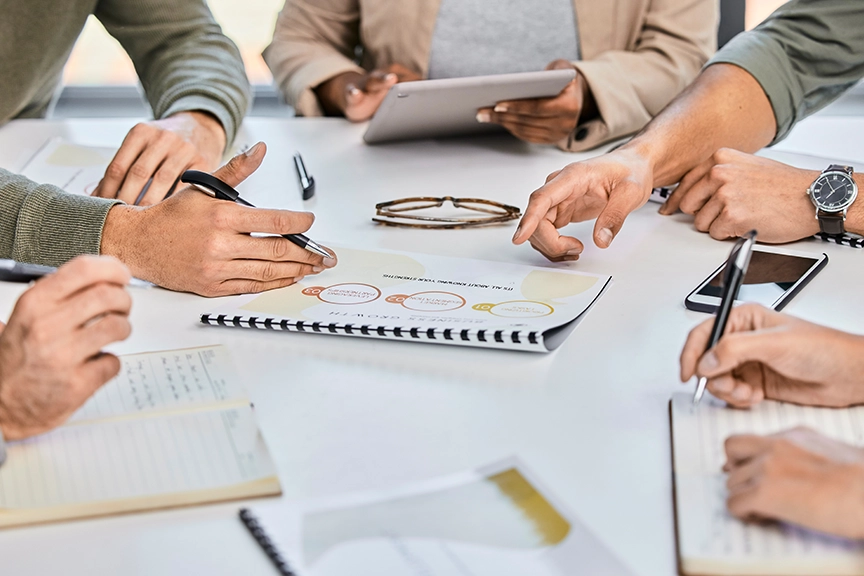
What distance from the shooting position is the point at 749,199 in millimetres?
1050

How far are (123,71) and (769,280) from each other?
11.9 feet

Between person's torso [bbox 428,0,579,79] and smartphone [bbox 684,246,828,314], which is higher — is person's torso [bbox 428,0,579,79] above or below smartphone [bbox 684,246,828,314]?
below

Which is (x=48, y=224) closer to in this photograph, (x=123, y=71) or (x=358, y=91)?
(x=358, y=91)

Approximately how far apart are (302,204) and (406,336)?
462 mm

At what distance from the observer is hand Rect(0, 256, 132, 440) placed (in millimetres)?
625

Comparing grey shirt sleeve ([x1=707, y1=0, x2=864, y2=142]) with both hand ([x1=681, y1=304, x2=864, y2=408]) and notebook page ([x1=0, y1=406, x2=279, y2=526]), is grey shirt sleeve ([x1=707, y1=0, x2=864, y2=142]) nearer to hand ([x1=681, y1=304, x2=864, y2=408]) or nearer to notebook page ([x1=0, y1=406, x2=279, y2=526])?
hand ([x1=681, y1=304, x2=864, y2=408])

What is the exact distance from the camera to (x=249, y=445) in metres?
0.64

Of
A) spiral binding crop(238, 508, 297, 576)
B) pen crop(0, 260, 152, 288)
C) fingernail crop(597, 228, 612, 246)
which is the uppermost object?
spiral binding crop(238, 508, 297, 576)

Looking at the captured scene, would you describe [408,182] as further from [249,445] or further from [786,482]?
[786,482]

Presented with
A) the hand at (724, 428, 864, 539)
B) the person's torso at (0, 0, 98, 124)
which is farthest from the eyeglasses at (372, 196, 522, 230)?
the person's torso at (0, 0, 98, 124)

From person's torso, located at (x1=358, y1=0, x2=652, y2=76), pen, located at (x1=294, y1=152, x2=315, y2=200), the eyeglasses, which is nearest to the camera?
the eyeglasses

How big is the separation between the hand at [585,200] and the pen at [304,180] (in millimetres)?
351

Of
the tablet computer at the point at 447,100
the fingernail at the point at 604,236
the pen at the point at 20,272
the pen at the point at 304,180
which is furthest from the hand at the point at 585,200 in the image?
the pen at the point at 20,272

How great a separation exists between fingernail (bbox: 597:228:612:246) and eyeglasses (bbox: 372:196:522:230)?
162mm
